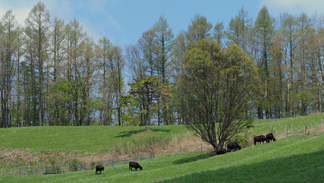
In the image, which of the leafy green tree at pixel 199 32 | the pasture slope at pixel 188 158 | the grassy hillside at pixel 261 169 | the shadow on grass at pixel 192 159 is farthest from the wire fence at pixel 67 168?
the leafy green tree at pixel 199 32

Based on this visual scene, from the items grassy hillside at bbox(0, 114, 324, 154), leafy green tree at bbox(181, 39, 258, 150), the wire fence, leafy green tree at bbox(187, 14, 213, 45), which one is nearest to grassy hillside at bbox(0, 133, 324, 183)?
the wire fence

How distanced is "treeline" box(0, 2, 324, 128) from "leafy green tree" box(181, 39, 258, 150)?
19266 millimetres

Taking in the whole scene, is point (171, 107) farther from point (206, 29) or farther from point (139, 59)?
point (206, 29)

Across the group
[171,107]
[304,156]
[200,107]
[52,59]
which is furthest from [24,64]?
[304,156]

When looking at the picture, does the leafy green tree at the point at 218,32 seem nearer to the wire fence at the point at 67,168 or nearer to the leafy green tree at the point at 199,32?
the leafy green tree at the point at 199,32

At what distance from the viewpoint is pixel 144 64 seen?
62219 mm

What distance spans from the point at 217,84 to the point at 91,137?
2733 cm

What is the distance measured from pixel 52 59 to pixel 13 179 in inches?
1714

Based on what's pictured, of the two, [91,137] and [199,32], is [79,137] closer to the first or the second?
[91,137]

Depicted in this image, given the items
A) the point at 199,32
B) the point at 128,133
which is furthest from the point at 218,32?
the point at 128,133

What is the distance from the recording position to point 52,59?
208 feet

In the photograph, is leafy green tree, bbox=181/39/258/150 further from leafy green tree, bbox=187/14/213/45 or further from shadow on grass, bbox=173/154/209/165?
leafy green tree, bbox=187/14/213/45

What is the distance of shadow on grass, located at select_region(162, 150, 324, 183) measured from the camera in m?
12.4

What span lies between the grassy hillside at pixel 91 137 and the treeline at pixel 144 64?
5.72m
